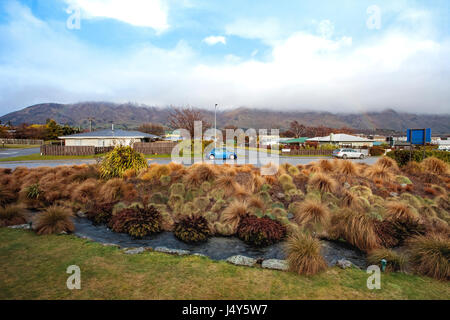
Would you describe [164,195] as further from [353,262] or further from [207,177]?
Answer: [353,262]

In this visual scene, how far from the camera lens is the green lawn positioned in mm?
3684

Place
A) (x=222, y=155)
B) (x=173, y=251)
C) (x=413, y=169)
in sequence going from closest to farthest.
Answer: (x=173, y=251), (x=413, y=169), (x=222, y=155)

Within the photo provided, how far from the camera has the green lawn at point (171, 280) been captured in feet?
12.1

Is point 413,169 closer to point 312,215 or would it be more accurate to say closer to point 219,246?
point 312,215

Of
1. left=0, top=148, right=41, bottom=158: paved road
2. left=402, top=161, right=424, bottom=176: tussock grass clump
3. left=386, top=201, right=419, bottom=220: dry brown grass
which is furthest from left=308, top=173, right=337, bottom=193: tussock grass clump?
left=0, top=148, right=41, bottom=158: paved road

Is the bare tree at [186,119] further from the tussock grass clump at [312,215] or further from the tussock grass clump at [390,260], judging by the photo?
the tussock grass clump at [390,260]

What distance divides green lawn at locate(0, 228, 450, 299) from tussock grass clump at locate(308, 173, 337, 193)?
212 inches

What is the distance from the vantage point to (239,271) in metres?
4.53

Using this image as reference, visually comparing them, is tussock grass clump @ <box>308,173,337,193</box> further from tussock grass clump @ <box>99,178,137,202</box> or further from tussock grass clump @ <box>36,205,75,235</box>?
tussock grass clump @ <box>36,205,75,235</box>

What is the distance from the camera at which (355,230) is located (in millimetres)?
6445

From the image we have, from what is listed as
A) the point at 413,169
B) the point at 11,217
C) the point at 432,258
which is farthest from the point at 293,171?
the point at 11,217

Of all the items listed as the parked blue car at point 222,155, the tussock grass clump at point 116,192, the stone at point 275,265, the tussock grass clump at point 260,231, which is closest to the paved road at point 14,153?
the parked blue car at point 222,155

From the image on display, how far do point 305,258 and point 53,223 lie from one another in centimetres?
639
